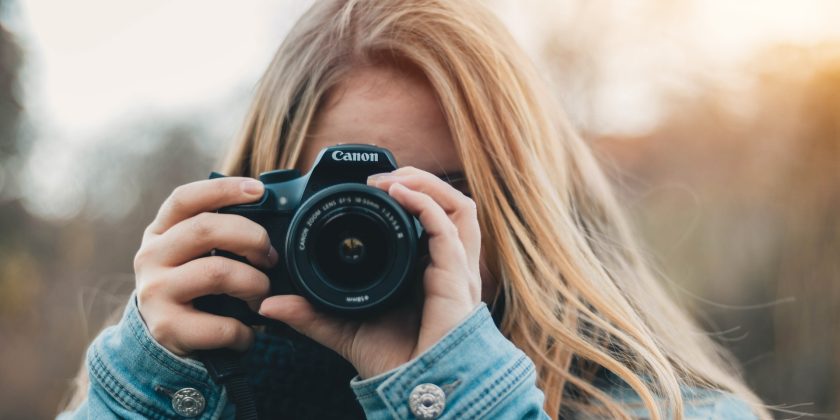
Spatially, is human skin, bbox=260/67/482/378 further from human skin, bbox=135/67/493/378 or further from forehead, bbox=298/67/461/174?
forehead, bbox=298/67/461/174

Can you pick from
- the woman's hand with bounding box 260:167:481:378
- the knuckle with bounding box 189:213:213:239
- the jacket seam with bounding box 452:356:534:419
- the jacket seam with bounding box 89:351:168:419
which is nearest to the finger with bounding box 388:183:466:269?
the woman's hand with bounding box 260:167:481:378

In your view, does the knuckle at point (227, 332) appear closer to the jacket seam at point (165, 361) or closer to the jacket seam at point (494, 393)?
the jacket seam at point (165, 361)

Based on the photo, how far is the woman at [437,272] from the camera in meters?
0.78

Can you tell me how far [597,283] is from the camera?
38.5 inches

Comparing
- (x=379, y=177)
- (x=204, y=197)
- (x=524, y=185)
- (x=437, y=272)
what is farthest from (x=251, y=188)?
(x=524, y=185)

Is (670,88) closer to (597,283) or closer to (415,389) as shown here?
(597,283)

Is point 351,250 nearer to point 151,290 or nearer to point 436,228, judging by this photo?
point 436,228

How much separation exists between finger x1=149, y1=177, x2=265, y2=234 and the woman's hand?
0.48ft

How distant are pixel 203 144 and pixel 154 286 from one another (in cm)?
456

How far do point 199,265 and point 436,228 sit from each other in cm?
30

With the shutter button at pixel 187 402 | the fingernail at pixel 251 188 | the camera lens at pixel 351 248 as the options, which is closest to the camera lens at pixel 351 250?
the camera lens at pixel 351 248

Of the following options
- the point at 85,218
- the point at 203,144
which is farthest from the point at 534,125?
the point at 203,144

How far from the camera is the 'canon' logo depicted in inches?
34.3

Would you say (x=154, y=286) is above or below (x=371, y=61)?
below
